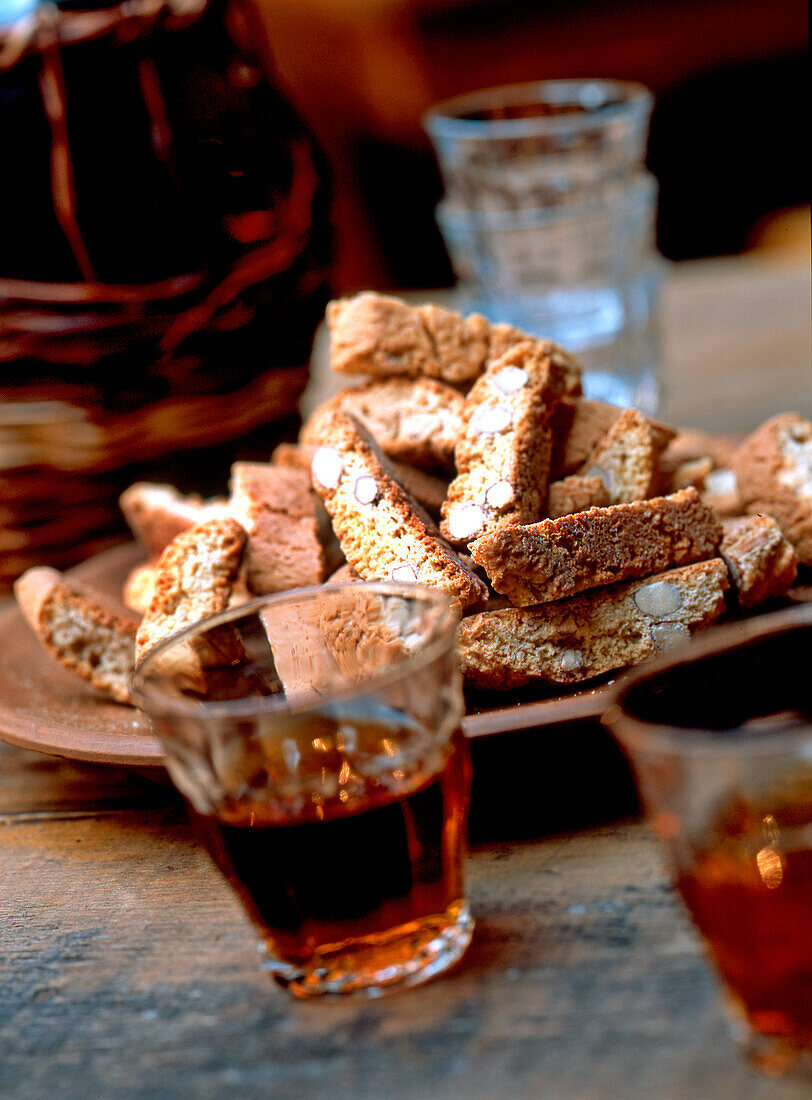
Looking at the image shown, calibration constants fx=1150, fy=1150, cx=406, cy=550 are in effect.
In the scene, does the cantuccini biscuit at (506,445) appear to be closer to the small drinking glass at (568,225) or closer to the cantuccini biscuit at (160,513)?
the cantuccini biscuit at (160,513)

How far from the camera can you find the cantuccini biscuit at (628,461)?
0.93 m

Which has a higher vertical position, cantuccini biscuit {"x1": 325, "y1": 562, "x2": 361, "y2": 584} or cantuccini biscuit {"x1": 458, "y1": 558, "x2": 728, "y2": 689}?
cantuccini biscuit {"x1": 325, "y1": 562, "x2": 361, "y2": 584}

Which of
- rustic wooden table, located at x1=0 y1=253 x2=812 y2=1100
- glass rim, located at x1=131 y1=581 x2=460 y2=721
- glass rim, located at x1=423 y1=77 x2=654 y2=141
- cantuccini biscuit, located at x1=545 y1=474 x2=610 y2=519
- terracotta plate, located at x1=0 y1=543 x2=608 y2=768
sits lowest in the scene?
rustic wooden table, located at x1=0 y1=253 x2=812 y2=1100

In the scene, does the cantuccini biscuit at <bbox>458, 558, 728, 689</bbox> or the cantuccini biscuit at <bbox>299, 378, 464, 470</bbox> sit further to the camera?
the cantuccini biscuit at <bbox>299, 378, 464, 470</bbox>

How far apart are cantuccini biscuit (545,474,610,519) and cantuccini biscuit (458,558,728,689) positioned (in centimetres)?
9

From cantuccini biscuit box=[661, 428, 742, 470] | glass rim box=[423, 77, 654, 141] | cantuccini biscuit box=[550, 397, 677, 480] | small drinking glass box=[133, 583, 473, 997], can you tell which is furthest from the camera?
glass rim box=[423, 77, 654, 141]

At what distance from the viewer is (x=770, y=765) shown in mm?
521

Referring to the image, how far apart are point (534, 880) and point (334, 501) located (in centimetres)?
33

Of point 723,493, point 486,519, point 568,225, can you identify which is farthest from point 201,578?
point 568,225

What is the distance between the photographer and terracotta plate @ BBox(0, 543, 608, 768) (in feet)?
2.47

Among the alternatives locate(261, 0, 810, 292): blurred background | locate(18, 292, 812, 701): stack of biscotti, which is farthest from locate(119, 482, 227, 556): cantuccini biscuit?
locate(261, 0, 810, 292): blurred background

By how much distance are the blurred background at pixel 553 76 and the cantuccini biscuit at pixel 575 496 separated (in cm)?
245

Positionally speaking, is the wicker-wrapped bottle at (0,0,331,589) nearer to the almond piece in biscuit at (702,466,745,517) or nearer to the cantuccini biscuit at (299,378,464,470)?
the cantuccini biscuit at (299,378,464,470)

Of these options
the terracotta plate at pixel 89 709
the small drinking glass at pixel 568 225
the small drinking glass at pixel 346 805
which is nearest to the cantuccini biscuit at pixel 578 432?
the terracotta plate at pixel 89 709
